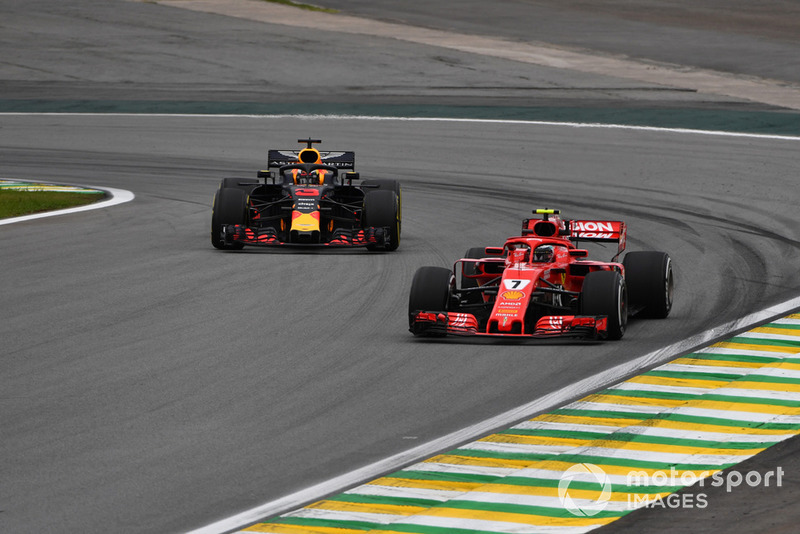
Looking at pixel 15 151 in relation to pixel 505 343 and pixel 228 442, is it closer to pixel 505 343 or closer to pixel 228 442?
pixel 505 343

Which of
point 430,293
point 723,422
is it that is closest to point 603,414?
point 723,422

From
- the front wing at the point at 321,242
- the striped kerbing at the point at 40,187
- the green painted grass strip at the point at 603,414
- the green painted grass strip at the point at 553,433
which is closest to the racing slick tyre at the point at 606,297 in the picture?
the green painted grass strip at the point at 603,414

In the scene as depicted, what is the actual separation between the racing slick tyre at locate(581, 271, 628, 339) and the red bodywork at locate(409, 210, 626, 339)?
0.35 feet

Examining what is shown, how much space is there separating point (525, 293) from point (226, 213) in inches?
253

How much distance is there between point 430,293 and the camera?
1290 centimetres

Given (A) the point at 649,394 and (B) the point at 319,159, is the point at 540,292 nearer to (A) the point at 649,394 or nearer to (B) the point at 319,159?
(A) the point at 649,394

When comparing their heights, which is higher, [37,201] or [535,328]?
[37,201]

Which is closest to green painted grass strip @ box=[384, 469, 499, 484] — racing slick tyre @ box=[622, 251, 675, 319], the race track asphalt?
the race track asphalt

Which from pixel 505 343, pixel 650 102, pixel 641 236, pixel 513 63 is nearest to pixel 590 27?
pixel 513 63

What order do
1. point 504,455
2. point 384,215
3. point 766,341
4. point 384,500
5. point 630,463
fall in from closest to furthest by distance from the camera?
1. point 384,500
2. point 630,463
3. point 504,455
4. point 766,341
5. point 384,215

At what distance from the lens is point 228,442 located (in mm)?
9500

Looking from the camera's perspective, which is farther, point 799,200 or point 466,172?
point 466,172

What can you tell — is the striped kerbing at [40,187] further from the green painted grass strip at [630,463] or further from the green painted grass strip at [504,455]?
the green painted grass strip at [630,463]

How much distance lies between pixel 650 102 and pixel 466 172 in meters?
9.63
